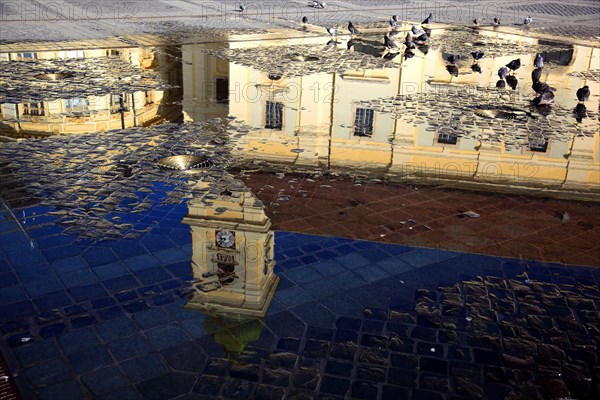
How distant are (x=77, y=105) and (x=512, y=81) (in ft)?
34.7

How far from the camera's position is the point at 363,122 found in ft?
40.7

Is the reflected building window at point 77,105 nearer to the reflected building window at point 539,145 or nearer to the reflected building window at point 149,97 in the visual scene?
the reflected building window at point 149,97

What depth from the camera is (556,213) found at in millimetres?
8898

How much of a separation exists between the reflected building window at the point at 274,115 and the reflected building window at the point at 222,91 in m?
1.02

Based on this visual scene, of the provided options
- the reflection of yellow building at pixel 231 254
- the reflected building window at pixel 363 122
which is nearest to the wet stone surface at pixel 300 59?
the reflected building window at pixel 363 122

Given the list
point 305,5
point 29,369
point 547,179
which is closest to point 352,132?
point 547,179

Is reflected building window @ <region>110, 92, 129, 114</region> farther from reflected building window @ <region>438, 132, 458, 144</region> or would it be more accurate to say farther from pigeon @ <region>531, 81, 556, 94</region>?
pigeon @ <region>531, 81, 556, 94</region>

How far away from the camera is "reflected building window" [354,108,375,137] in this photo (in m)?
11.8

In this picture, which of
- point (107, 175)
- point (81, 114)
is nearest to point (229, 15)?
point (81, 114)

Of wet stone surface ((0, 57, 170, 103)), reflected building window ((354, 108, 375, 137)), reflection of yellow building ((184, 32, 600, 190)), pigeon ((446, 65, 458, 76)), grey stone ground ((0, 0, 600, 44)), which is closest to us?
Result: reflection of yellow building ((184, 32, 600, 190))

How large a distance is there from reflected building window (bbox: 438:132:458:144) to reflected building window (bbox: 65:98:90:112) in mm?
6601

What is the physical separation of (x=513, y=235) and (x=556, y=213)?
1.23 m

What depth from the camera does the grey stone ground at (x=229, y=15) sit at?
22.7 meters

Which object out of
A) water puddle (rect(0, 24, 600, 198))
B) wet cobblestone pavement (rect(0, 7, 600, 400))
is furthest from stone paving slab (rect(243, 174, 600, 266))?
water puddle (rect(0, 24, 600, 198))
